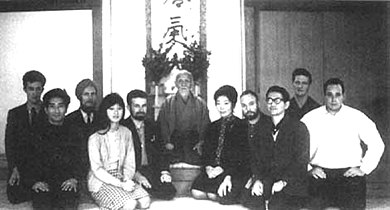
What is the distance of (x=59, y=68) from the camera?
482cm

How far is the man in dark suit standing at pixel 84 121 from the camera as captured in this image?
330 cm

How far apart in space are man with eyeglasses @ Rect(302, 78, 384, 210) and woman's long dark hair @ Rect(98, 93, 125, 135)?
4.01 ft

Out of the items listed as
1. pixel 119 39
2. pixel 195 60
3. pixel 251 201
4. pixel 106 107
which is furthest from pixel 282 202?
pixel 119 39

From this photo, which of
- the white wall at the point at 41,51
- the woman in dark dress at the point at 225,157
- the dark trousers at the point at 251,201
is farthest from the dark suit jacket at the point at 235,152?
the white wall at the point at 41,51

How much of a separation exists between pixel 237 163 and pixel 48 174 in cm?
117

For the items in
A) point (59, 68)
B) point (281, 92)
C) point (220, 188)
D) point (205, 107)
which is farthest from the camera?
point (59, 68)

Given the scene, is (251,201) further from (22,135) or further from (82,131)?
(22,135)

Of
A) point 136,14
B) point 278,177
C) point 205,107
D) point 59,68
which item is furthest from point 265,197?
point 59,68

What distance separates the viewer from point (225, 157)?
345 cm

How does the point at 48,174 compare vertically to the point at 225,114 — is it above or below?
below

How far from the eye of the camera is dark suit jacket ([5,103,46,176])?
11.1 ft

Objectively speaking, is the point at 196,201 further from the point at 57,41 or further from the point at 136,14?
the point at 57,41

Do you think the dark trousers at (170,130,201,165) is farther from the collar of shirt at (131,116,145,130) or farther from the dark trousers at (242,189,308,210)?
the dark trousers at (242,189,308,210)

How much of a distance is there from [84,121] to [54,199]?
22.6 inches
